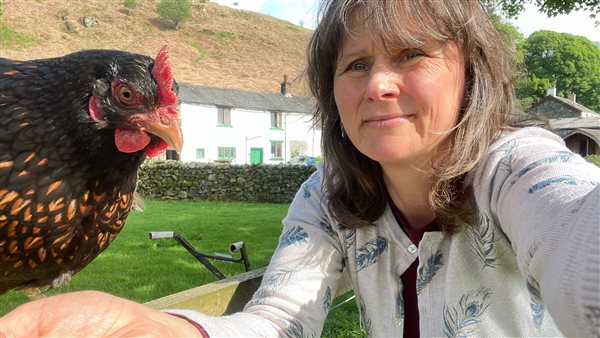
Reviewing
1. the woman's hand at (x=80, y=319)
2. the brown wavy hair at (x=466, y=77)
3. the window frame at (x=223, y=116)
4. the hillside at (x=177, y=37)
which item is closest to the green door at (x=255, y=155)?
the window frame at (x=223, y=116)

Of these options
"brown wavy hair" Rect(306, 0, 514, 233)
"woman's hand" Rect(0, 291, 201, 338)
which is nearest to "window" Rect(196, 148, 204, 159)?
"brown wavy hair" Rect(306, 0, 514, 233)

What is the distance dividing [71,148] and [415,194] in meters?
1.12

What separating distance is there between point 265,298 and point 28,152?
91 cm

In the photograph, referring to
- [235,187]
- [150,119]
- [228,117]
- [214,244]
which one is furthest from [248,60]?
[150,119]

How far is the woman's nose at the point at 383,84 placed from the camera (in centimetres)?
118

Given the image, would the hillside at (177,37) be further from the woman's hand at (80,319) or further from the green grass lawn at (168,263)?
the woman's hand at (80,319)

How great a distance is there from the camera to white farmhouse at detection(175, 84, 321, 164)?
26.0m

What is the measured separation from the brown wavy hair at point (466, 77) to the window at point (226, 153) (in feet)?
87.3

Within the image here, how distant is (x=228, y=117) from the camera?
2803 centimetres

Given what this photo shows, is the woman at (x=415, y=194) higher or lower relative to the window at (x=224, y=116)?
higher

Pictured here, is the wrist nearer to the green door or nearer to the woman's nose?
the woman's nose

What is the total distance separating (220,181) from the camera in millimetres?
15547

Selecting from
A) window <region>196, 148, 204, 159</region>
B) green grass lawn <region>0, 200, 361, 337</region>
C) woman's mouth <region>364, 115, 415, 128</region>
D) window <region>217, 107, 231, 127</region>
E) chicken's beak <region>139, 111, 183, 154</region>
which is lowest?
window <region>196, 148, 204, 159</region>

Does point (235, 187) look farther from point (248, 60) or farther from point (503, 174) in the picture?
point (248, 60)
